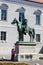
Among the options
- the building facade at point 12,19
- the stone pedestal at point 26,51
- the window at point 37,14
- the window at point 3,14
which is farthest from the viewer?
the window at point 37,14

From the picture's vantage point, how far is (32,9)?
36812mm

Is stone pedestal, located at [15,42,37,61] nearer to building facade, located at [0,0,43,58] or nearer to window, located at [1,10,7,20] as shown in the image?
building facade, located at [0,0,43,58]

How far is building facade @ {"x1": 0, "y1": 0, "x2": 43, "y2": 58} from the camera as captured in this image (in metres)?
33.8

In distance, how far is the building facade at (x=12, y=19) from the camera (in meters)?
33.8

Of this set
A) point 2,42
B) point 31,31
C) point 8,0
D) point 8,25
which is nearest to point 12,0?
point 8,0

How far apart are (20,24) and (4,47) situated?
32.7ft

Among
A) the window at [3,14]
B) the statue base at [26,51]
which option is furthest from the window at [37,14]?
the statue base at [26,51]

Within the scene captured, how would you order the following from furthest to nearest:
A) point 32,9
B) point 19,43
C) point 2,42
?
1. point 32,9
2. point 2,42
3. point 19,43

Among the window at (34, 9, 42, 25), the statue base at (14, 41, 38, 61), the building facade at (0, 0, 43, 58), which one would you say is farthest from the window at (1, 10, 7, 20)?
the statue base at (14, 41, 38, 61)

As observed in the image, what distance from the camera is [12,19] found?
115 ft

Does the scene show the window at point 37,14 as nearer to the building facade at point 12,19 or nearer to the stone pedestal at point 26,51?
the building facade at point 12,19

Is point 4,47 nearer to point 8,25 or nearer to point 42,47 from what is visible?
point 8,25

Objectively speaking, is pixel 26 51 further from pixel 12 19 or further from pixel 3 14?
pixel 12 19

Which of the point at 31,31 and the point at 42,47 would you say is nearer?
the point at 31,31
